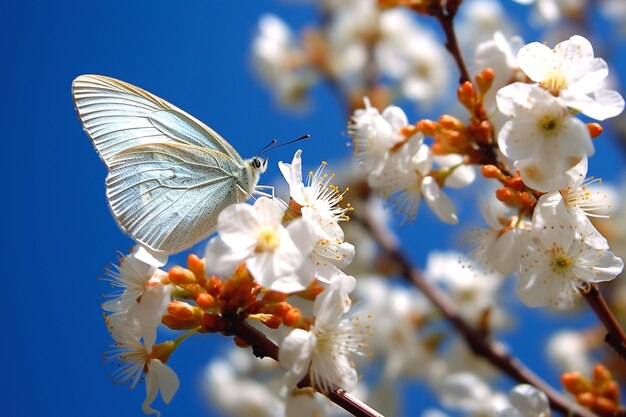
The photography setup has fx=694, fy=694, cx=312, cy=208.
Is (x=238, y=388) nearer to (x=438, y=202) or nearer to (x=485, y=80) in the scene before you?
(x=438, y=202)

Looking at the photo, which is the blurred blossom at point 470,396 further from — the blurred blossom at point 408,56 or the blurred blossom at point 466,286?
the blurred blossom at point 408,56

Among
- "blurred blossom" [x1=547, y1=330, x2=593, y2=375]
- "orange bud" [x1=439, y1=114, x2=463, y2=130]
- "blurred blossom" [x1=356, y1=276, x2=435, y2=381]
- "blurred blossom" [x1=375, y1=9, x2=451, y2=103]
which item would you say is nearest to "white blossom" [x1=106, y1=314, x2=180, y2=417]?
"orange bud" [x1=439, y1=114, x2=463, y2=130]

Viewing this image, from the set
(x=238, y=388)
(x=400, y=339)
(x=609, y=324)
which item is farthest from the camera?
(x=238, y=388)

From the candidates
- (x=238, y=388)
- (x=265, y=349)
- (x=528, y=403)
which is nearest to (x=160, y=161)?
(x=265, y=349)

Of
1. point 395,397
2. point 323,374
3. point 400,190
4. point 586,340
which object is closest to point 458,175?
point 400,190

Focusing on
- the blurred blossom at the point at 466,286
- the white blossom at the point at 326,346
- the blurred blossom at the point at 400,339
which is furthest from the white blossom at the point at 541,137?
the blurred blossom at the point at 466,286
